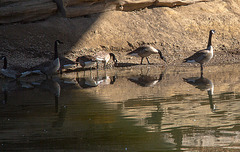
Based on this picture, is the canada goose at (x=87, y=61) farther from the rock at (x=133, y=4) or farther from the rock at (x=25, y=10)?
the rock at (x=133, y=4)

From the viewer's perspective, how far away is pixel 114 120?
8633 millimetres

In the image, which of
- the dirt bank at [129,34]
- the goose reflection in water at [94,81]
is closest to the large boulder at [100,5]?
the dirt bank at [129,34]

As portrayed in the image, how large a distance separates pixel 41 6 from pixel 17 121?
12686mm

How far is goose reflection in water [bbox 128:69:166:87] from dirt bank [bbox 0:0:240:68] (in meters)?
3.62

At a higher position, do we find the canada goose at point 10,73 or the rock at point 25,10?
the rock at point 25,10

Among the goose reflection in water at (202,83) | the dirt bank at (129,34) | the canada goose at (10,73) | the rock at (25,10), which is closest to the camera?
the goose reflection in water at (202,83)

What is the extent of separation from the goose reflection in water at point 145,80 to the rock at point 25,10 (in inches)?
290

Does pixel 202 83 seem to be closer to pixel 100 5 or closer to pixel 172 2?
pixel 100 5

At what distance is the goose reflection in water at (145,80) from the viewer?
13359 millimetres

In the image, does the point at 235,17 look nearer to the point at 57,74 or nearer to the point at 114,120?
the point at 57,74

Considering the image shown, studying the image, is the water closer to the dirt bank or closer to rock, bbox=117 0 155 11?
the dirt bank

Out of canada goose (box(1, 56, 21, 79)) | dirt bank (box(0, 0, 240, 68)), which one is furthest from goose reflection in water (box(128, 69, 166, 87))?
canada goose (box(1, 56, 21, 79))

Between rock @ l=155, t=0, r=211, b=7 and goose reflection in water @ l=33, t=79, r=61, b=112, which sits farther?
rock @ l=155, t=0, r=211, b=7

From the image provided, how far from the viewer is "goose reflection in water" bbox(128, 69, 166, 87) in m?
13.4
